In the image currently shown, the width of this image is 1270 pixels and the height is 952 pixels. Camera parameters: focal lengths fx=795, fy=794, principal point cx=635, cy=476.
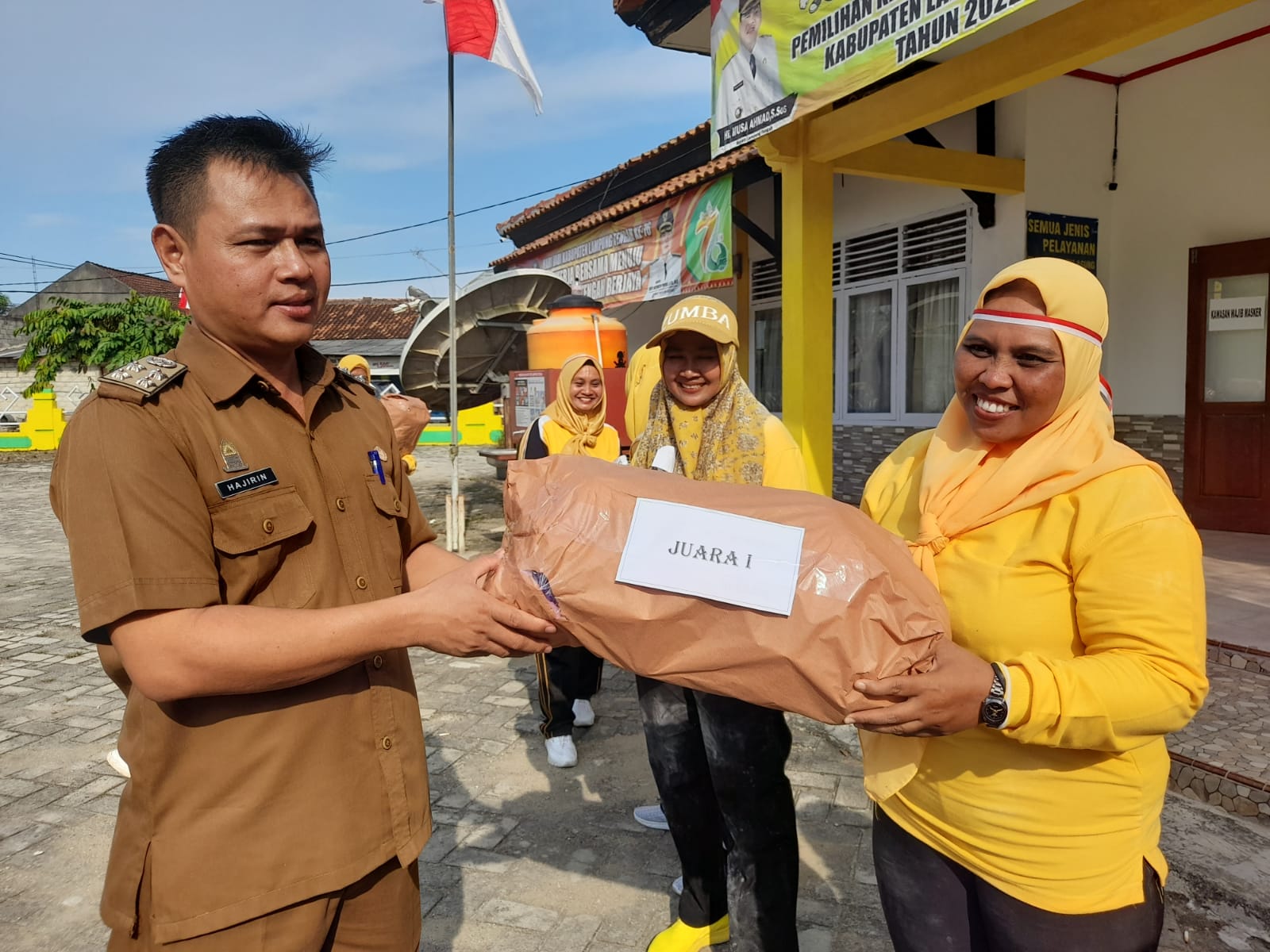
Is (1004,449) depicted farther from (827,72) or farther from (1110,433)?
(827,72)

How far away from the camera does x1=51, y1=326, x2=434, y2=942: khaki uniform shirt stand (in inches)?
43.8

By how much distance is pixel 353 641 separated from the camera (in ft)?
3.88

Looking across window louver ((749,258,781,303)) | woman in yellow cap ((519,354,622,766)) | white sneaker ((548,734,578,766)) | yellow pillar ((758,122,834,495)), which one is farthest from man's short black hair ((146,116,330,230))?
window louver ((749,258,781,303))

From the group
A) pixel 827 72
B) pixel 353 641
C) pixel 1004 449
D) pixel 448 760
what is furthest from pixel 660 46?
pixel 353 641

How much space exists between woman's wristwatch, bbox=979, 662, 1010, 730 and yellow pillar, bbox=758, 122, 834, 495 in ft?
16.4

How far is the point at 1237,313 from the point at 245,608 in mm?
7832

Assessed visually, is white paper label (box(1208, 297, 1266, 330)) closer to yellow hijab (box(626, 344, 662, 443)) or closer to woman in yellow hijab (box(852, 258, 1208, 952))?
yellow hijab (box(626, 344, 662, 443))

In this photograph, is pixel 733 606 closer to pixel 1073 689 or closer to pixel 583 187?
pixel 1073 689

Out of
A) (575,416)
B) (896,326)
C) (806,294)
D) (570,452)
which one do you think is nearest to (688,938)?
(570,452)

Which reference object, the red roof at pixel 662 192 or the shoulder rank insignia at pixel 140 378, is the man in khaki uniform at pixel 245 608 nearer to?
the shoulder rank insignia at pixel 140 378

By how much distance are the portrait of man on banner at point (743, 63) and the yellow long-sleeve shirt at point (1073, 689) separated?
14.9 ft

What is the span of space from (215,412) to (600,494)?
0.63 m

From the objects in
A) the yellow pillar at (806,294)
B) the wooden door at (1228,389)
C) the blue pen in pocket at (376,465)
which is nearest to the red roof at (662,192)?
the yellow pillar at (806,294)

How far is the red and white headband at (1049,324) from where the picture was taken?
55.4 inches
